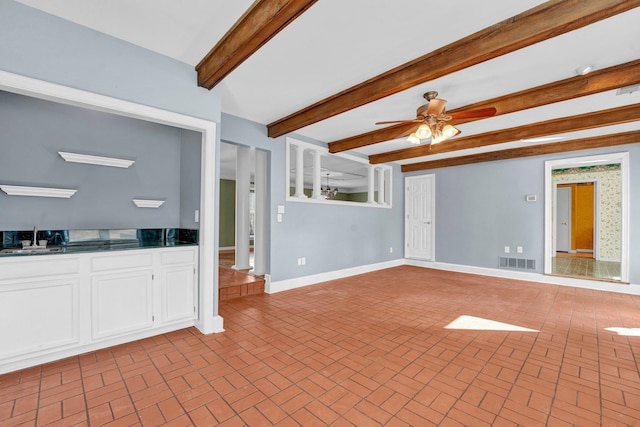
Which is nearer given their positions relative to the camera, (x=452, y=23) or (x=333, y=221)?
(x=452, y=23)

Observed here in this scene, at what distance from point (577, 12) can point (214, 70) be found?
264 cm

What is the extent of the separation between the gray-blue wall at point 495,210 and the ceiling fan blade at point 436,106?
361 cm

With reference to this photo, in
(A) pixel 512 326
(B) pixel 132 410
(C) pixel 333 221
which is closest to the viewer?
(B) pixel 132 410

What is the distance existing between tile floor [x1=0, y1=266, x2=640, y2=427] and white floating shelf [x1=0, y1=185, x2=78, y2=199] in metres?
1.49

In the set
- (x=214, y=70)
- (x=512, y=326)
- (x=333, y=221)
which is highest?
(x=214, y=70)

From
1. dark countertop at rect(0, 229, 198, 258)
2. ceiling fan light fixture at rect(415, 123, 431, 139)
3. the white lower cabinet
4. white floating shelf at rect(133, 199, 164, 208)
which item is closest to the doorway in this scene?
dark countertop at rect(0, 229, 198, 258)

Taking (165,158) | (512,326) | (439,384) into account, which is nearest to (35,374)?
(165,158)

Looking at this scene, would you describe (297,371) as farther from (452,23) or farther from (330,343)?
(452,23)

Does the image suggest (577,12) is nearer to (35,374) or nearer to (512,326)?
(512,326)

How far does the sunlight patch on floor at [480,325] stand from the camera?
3.04 metres

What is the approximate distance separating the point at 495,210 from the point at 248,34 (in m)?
5.84

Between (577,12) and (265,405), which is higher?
(577,12)

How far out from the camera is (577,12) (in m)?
1.76

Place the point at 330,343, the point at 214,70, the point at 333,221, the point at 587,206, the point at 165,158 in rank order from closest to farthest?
the point at 214,70, the point at 330,343, the point at 165,158, the point at 333,221, the point at 587,206
